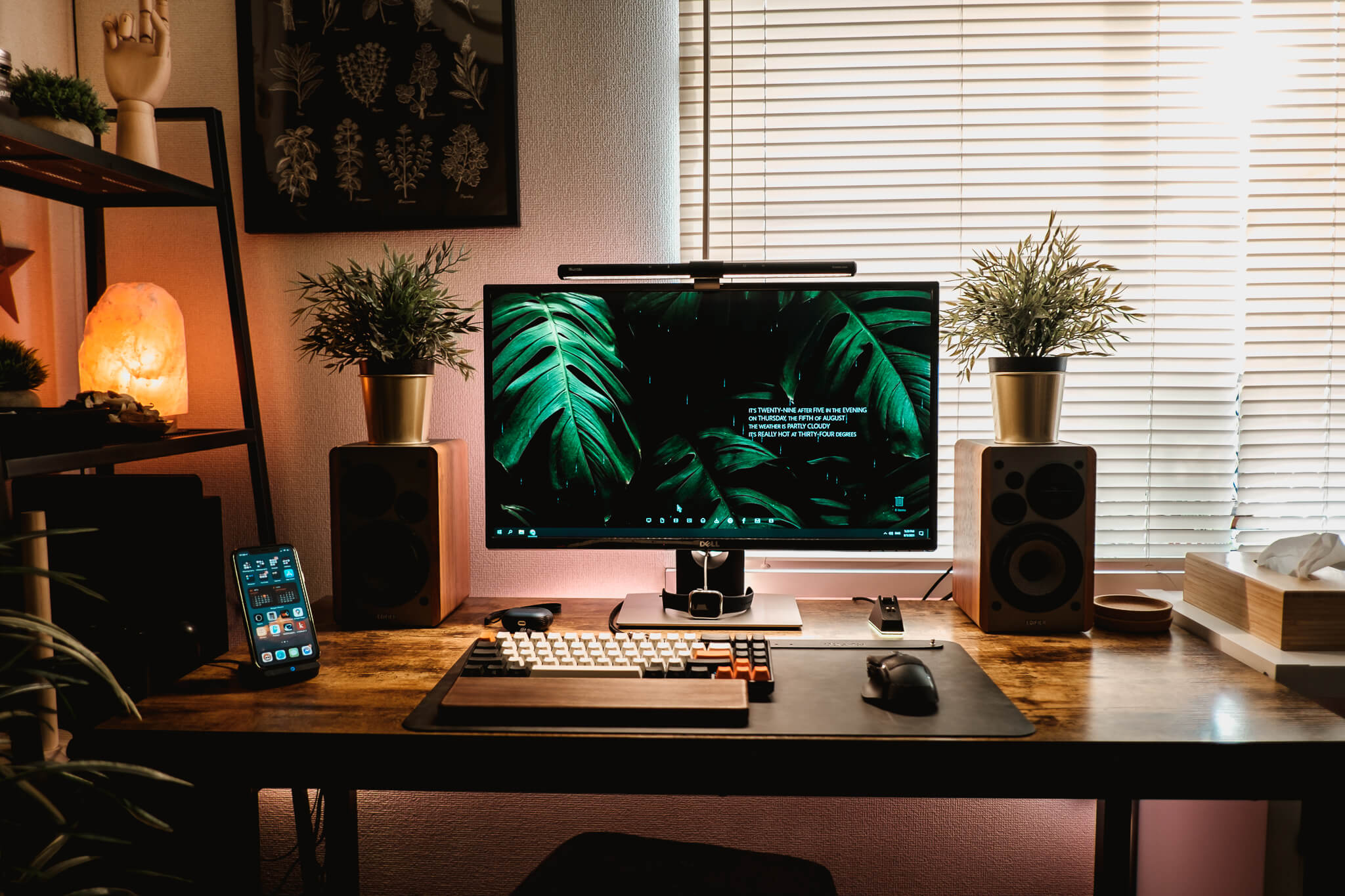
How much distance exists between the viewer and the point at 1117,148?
163 cm

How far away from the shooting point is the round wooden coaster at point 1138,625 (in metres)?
1.32

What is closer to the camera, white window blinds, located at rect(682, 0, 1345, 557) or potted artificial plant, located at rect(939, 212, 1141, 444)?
→ potted artificial plant, located at rect(939, 212, 1141, 444)

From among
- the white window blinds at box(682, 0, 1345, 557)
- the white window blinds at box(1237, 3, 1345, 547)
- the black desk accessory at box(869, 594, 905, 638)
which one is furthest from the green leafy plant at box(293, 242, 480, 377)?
the white window blinds at box(1237, 3, 1345, 547)

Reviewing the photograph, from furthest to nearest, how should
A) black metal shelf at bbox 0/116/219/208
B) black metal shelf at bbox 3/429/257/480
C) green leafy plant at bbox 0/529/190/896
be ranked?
1. black metal shelf at bbox 0/116/219/208
2. black metal shelf at bbox 3/429/257/480
3. green leafy plant at bbox 0/529/190/896

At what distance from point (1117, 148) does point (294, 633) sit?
5.68 feet

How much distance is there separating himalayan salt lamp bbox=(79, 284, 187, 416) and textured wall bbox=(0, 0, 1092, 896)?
247mm

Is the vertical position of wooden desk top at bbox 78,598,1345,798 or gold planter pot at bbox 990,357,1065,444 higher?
gold planter pot at bbox 990,357,1065,444

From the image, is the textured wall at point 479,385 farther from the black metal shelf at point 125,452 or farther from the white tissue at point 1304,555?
the white tissue at point 1304,555

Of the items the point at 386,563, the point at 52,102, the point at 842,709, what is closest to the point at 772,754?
the point at 842,709

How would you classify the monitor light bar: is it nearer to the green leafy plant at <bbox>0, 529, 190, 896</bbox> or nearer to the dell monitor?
the dell monitor

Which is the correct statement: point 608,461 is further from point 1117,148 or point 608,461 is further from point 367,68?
point 1117,148

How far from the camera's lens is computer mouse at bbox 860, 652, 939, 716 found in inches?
38.8

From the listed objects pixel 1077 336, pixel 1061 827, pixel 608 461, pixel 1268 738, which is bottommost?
pixel 1061 827

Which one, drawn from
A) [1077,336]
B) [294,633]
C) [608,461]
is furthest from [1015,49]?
[294,633]
